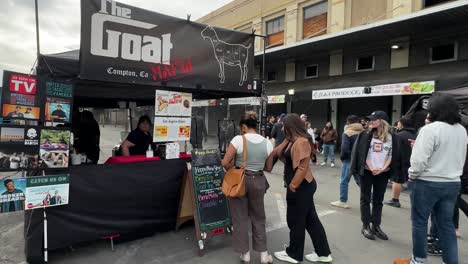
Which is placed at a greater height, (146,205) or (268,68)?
(268,68)

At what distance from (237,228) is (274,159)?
0.87 metres

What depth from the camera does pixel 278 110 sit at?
1930 centimetres

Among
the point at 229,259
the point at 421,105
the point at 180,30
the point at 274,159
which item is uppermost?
the point at 180,30

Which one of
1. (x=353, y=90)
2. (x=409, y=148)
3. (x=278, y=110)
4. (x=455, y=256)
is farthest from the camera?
(x=278, y=110)

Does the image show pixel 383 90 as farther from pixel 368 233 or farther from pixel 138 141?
pixel 138 141

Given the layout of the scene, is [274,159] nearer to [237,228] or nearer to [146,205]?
[237,228]

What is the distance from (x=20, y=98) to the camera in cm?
313

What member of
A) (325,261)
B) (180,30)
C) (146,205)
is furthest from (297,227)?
(180,30)

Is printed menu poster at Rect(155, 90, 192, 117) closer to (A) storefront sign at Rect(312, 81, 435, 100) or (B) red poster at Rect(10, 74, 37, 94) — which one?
(B) red poster at Rect(10, 74, 37, 94)

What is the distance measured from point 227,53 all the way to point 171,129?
4.43 feet

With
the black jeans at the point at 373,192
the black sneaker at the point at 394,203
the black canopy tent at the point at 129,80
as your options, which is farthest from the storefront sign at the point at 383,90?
the black canopy tent at the point at 129,80

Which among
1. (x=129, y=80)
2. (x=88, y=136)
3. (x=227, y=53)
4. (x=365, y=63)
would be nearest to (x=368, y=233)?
(x=227, y=53)

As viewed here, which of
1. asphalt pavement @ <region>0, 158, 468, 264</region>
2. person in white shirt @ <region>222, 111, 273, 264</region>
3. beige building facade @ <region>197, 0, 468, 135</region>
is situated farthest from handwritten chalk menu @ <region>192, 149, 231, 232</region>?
beige building facade @ <region>197, 0, 468, 135</region>

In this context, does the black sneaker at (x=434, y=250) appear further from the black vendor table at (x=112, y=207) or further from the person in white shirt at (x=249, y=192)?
the black vendor table at (x=112, y=207)
